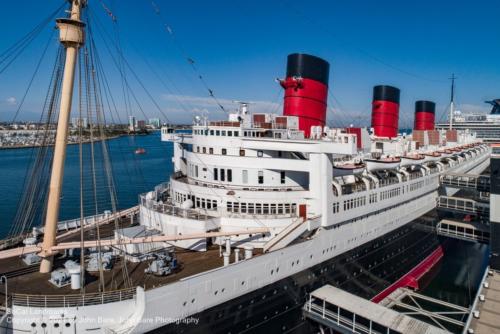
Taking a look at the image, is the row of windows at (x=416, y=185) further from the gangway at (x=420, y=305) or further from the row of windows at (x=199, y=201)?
the row of windows at (x=199, y=201)

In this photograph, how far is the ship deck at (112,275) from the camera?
41.7ft

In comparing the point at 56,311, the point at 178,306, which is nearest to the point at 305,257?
the point at 178,306

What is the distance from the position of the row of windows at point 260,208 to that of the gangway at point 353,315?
3981 mm

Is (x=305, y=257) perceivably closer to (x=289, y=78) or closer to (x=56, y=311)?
(x=56, y=311)

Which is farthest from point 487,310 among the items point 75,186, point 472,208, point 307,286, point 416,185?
point 75,186

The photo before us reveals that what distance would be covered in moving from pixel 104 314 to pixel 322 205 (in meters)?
10.0

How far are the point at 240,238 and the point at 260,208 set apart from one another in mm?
1751

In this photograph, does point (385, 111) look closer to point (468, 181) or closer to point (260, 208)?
point (468, 181)

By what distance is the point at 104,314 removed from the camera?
11773mm

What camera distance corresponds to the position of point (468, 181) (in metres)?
27.6

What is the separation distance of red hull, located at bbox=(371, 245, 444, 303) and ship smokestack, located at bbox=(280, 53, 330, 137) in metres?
10.8

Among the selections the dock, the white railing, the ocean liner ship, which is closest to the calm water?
the white railing

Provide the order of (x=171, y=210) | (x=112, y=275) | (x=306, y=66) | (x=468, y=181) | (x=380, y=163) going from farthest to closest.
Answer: (x=468, y=181)
(x=380, y=163)
(x=306, y=66)
(x=171, y=210)
(x=112, y=275)

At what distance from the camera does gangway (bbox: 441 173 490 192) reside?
26.8 metres
